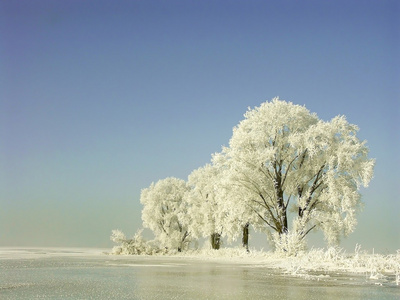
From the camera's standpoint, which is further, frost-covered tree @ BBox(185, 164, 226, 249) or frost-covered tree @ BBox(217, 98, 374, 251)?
frost-covered tree @ BBox(185, 164, 226, 249)

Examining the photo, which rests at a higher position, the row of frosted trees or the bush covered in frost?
the row of frosted trees

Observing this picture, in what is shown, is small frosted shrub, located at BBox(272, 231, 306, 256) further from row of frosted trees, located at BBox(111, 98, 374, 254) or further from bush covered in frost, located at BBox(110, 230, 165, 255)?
bush covered in frost, located at BBox(110, 230, 165, 255)

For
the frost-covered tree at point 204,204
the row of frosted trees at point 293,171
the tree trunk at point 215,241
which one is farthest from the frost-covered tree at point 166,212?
the row of frosted trees at point 293,171

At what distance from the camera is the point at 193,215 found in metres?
37.4

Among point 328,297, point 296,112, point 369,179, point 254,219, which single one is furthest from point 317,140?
point 328,297

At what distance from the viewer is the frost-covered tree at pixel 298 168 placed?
25750mm

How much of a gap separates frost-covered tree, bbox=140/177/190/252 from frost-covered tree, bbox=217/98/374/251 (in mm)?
14940

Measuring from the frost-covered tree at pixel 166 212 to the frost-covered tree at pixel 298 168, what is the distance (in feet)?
49.0

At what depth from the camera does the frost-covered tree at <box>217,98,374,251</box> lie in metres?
25.8

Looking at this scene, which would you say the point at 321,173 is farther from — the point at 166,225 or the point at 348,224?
the point at 166,225

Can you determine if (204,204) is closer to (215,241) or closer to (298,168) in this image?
(215,241)

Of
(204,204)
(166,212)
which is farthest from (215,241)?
(166,212)

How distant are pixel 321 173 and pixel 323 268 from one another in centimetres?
1234

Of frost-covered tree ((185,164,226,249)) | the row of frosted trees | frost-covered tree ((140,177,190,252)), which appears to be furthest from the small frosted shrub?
frost-covered tree ((140,177,190,252))
